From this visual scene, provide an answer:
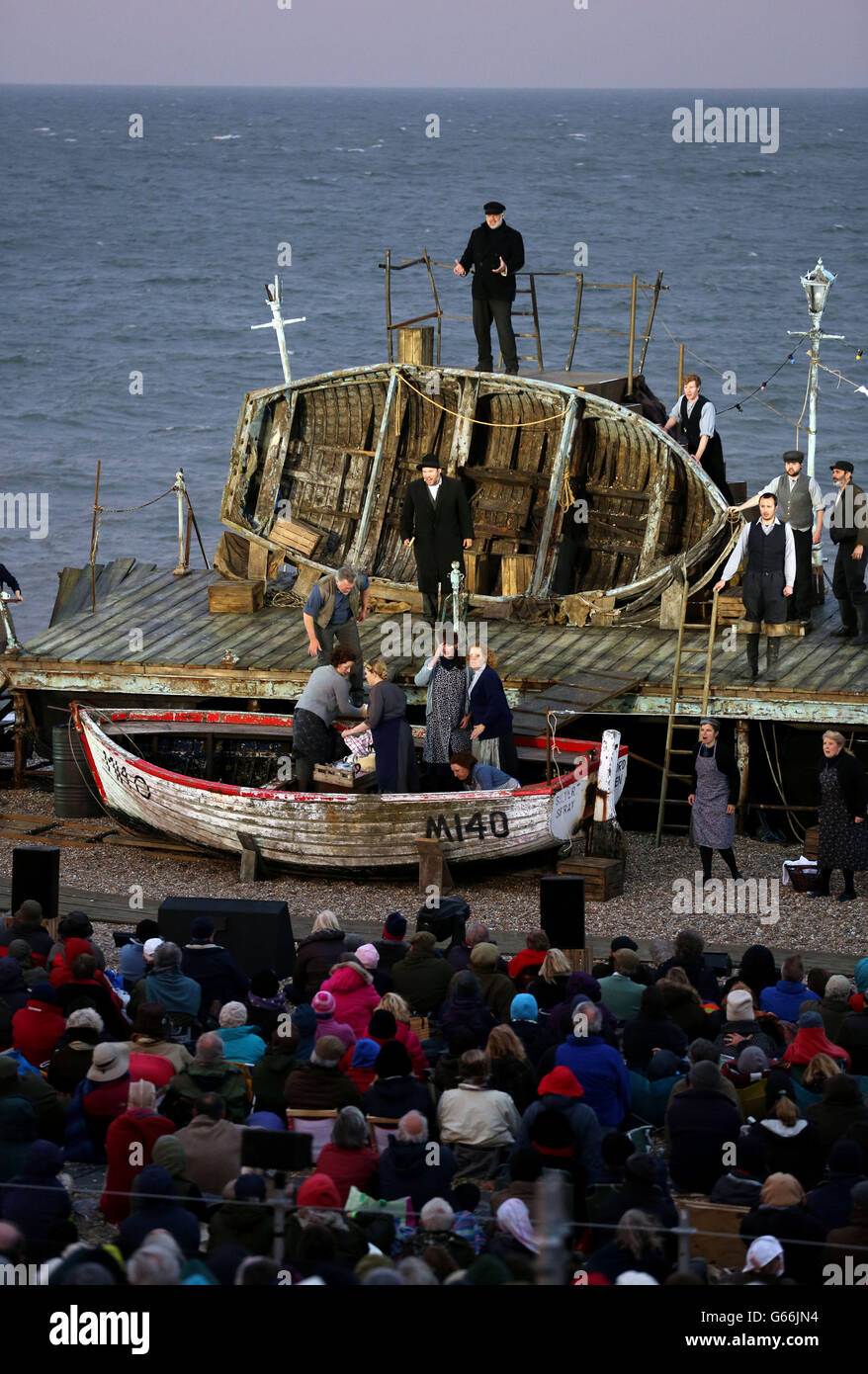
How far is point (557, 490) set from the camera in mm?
23328

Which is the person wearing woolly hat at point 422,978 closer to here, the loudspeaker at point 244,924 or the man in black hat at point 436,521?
the loudspeaker at point 244,924

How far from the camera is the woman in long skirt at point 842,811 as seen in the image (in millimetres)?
17594

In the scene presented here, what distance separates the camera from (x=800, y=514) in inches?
818

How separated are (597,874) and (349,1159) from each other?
312 inches

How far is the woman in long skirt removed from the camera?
17594 millimetres

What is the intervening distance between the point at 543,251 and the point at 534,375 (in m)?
76.0

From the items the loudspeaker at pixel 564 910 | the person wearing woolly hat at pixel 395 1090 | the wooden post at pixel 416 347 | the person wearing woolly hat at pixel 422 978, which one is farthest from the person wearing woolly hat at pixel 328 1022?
the wooden post at pixel 416 347

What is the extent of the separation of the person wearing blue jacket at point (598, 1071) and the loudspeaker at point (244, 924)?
3.94 metres

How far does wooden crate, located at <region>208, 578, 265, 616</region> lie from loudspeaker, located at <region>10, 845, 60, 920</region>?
681 cm

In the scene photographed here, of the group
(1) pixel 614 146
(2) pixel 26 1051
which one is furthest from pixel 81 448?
(1) pixel 614 146

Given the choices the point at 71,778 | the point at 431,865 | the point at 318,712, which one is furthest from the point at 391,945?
the point at 71,778

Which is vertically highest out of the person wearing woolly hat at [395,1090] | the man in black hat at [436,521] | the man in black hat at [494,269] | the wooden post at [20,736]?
the man in black hat at [494,269]
